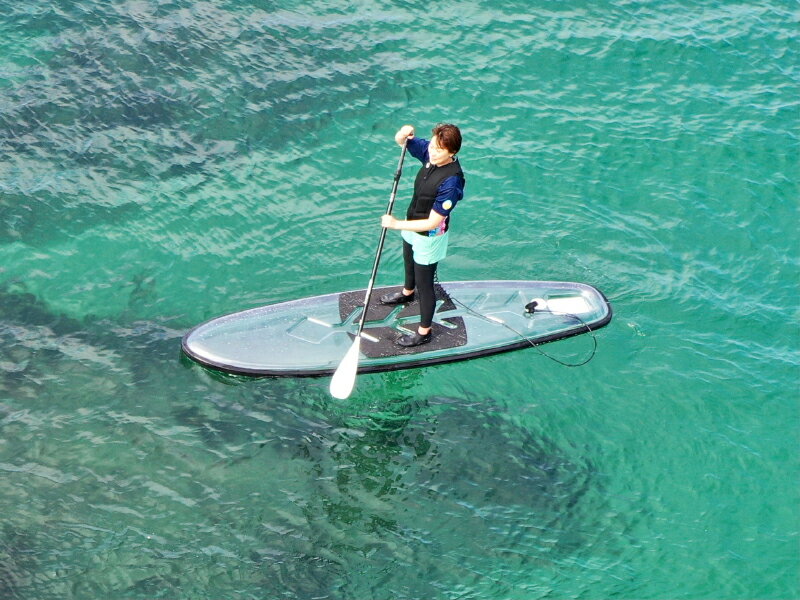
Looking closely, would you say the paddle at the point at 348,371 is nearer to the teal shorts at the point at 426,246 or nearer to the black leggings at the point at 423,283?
the teal shorts at the point at 426,246

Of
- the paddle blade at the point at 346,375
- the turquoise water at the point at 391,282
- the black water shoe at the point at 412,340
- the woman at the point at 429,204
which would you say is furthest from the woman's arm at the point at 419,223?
the turquoise water at the point at 391,282

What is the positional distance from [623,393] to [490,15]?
29.2 feet

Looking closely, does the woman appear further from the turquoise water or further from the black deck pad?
the turquoise water

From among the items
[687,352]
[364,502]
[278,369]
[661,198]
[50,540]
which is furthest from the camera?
[661,198]

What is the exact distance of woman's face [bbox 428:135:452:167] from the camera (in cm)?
909

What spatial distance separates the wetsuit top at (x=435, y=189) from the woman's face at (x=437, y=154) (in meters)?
0.07

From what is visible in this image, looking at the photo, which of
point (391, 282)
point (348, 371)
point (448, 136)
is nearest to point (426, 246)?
Answer: point (448, 136)

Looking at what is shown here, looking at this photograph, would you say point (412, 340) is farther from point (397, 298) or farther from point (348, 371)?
point (348, 371)

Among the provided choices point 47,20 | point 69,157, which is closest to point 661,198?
point 69,157

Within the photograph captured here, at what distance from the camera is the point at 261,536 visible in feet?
29.8

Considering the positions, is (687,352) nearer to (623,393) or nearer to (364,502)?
(623,393)

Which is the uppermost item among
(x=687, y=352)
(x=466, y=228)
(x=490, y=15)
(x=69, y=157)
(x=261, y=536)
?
(x=490, y=15)

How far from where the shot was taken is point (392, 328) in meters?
11.0

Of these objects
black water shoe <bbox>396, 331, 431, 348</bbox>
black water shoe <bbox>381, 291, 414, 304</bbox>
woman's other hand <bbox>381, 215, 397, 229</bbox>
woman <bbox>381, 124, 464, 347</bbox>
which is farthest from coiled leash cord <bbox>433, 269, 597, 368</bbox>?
woman's other hand <bbox>381, 215, 397, 229</bbox>
